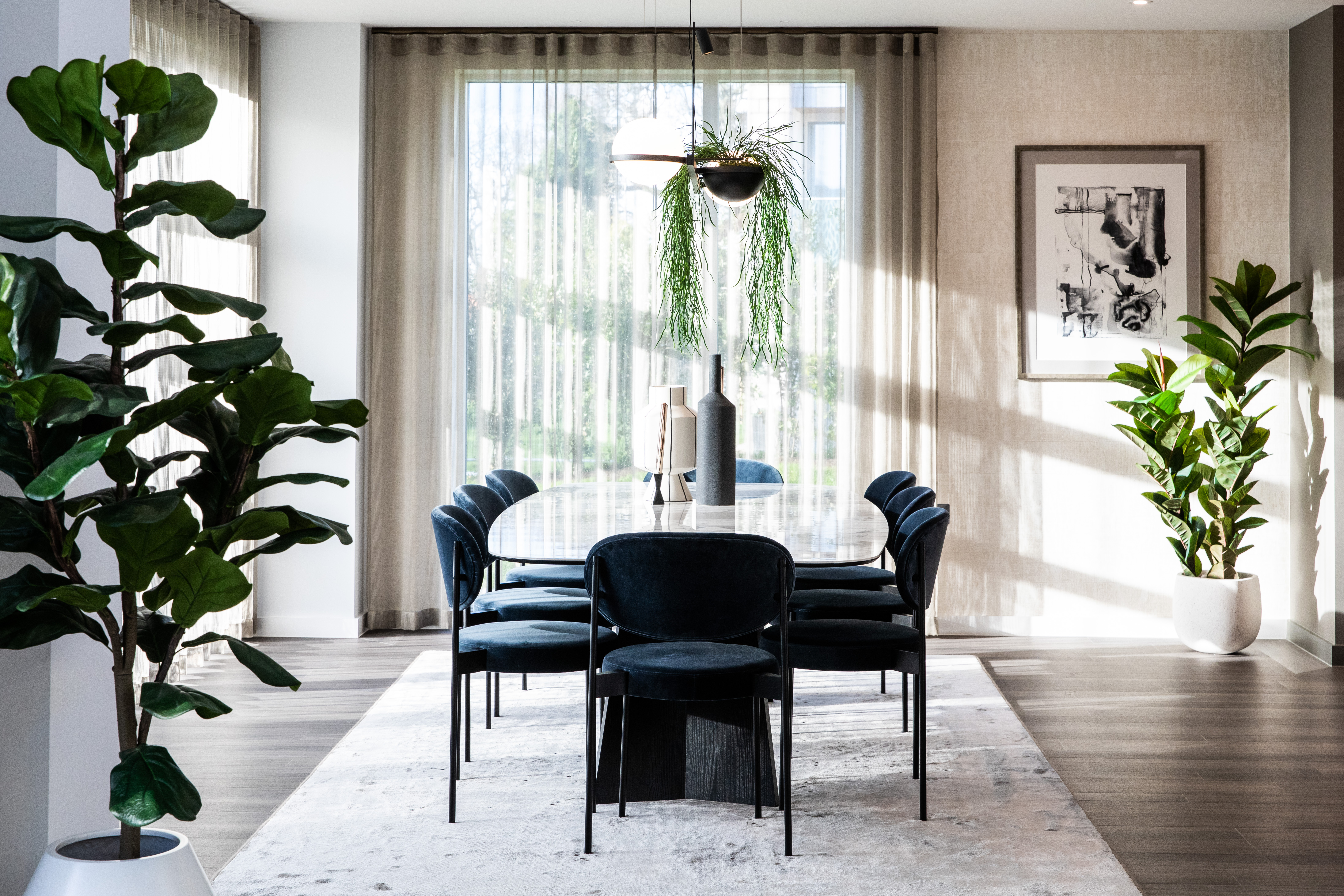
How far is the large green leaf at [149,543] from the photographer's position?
1788 mm

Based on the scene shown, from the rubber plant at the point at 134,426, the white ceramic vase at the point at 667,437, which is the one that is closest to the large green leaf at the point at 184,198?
the rubber plant at the point at 134,426

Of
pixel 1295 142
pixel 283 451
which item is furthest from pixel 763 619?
pixel 1295 142

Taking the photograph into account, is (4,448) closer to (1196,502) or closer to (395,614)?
(395,614)

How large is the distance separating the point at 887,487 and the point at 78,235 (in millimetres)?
3264

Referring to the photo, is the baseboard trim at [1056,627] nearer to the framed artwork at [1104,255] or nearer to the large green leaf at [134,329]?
the framed artwork at [1104,255]

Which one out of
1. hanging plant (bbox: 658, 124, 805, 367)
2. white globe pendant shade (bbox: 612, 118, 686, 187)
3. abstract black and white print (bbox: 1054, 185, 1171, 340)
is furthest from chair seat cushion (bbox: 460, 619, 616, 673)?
abstract black and white print (bbox: 1054, 185, 1171, 340)

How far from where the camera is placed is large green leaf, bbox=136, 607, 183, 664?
6.49 feet

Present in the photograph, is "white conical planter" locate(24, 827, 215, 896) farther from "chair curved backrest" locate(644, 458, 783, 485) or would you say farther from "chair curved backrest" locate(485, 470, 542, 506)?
"chair curved backrest" locate(644, 458, 783, 485)

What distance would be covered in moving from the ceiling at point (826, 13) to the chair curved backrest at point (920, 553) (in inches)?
114

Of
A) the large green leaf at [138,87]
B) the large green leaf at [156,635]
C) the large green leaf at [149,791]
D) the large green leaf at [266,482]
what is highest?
the large green leaf at [138,87]

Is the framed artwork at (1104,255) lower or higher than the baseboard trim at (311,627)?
higher

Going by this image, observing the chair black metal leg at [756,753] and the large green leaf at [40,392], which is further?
the chair black metal leg at [756,753]

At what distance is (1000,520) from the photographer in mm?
5664

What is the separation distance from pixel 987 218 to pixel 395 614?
11.3ft
